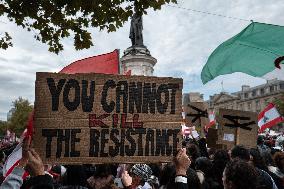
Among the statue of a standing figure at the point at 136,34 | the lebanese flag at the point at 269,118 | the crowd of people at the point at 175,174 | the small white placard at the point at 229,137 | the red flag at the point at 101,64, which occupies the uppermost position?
the statue of a standing figure at the point at 136,34

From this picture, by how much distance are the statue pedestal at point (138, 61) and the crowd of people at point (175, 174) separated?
13.5 m

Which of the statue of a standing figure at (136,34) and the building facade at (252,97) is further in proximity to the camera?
the building facade at (252,97)

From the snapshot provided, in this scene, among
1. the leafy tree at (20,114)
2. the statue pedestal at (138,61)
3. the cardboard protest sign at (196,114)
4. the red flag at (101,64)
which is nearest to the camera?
the red flag at (101,64)

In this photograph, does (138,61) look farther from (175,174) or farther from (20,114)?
(20,114)

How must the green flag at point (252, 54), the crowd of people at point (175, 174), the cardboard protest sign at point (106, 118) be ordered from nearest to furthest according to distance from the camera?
the crowd of people at point (175, 174), the cardboard protest sign at point (106, 118), the green flag at point (252, 54)

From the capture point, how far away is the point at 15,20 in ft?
25.7

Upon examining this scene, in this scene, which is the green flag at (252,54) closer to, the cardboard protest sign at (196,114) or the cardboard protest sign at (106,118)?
the cardboard protest sign at (106,118)

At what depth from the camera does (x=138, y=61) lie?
20875mm

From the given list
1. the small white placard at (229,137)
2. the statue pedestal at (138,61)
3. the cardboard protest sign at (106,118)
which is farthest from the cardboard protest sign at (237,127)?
the statue pedestal at (138,61)

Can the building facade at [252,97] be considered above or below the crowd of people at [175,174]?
above

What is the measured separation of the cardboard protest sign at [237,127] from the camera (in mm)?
6227

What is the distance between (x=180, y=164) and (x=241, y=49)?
8.18 feet

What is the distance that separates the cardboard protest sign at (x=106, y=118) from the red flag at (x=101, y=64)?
105 cm

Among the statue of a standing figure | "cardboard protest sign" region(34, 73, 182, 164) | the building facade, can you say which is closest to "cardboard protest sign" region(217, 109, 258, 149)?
"cardboard protest sign" region(34, 73, 182, 164)
